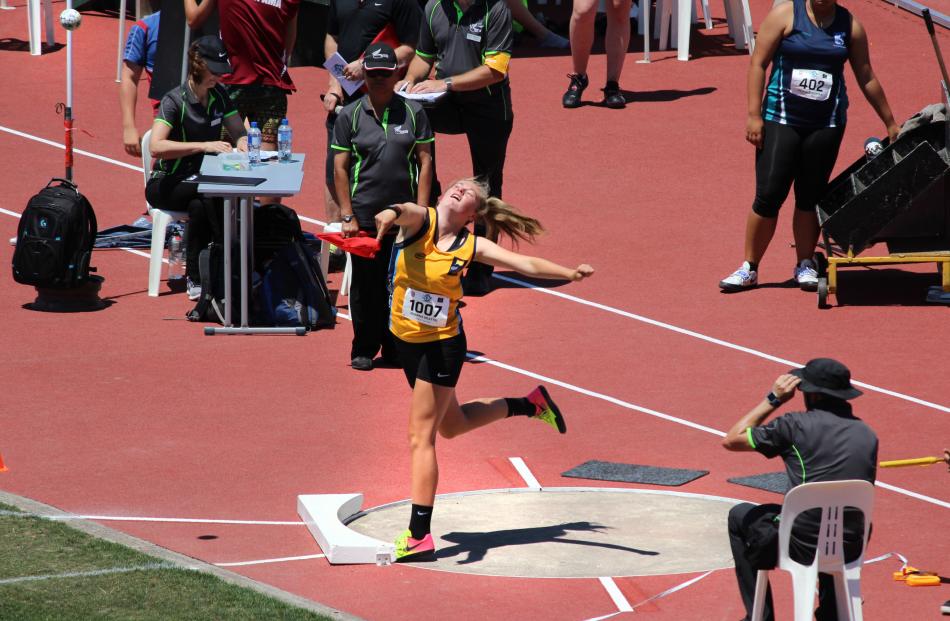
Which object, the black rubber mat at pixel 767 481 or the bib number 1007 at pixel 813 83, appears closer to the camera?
the black rubber mat at pixel 767 481

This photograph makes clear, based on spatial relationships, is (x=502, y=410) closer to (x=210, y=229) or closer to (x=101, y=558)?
(x=101, y=558)

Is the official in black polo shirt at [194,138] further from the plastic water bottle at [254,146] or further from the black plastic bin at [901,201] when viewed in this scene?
the black plastic bin at [901,201]

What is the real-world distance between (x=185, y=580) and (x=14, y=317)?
5352mm

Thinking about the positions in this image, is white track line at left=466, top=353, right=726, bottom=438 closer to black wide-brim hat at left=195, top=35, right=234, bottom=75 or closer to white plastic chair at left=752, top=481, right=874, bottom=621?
black wide-brim hat at left=195, top=35, right=234, bottom=75

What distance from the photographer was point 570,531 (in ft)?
25.6

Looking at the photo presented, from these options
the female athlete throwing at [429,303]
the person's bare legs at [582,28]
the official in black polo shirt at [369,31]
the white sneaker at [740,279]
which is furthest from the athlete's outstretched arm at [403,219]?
the person's bare legs at [582,28]

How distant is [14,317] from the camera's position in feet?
37.9

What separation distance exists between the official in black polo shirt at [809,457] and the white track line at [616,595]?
653mm

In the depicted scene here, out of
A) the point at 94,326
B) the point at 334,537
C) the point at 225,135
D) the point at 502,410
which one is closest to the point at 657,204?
the point at 225,135

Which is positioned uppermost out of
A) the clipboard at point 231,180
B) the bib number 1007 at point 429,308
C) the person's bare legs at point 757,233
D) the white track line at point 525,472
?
the bib number 1007 at point 429,308

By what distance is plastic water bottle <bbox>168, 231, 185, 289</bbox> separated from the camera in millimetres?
12828

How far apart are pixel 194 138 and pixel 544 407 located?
16.0 ft

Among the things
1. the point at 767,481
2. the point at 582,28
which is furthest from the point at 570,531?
the point at 582,28

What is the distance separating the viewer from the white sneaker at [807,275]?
1234 cm
